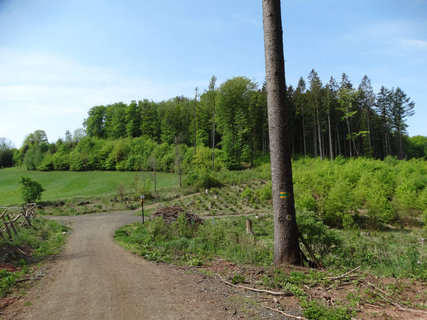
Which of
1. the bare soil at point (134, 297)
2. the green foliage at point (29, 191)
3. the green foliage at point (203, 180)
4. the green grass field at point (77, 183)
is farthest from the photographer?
the green grass field at point (77, 183)

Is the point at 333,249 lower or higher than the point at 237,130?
lower

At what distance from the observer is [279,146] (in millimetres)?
6070

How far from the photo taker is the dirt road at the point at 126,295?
4.28 meters

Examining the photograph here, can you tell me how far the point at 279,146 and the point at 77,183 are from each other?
5889cm

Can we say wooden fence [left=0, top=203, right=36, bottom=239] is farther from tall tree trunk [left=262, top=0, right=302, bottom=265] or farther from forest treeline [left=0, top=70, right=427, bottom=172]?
forest treeline [left=0, top=70, right=427, bottom=172]

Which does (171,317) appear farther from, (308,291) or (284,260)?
(284,260)

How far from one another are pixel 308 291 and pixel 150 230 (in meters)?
9.50

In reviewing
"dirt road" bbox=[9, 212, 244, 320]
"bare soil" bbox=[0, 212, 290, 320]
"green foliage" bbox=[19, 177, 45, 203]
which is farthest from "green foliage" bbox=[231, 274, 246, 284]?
"green foliage" bbox=[19, 177, 45, 203]

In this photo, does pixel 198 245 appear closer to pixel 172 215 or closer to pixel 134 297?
pixel 134 297

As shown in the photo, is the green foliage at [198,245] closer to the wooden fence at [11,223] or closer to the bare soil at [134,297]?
the bare soil at [134,297]

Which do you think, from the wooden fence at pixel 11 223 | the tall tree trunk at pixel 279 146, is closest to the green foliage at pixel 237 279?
the tall tree trunk at pixel 279 146

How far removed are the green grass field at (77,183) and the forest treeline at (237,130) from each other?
3.08m

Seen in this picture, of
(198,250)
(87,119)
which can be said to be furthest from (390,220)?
(87,119)

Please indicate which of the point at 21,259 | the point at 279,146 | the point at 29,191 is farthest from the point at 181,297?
the point at 29,191
